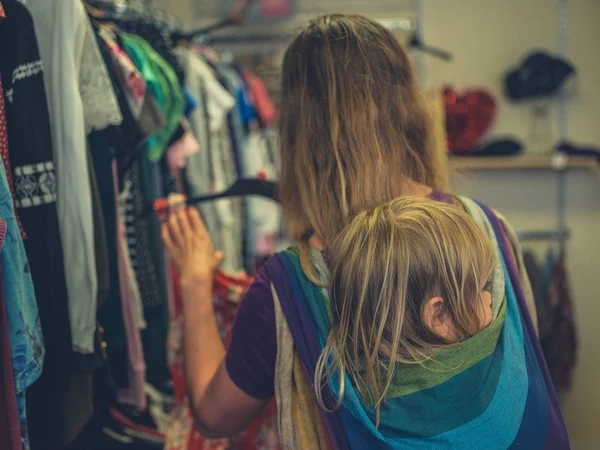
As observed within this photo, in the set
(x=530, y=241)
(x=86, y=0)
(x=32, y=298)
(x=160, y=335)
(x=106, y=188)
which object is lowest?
(x=530, y=241)

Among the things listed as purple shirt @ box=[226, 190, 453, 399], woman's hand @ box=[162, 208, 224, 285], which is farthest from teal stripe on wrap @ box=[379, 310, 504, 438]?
woman's hand @ box=[162, 208, 224, 285]

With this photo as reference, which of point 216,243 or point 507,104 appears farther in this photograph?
point 507,104

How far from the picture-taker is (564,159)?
2.56m

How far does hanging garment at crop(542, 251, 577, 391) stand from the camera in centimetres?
243

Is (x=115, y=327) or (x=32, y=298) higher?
(x=32, y=298)

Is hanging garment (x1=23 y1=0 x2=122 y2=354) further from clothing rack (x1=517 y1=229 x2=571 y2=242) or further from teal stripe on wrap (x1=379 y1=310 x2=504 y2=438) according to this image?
clothing rack (x1=517 y1=229 x2=571 y2=242)

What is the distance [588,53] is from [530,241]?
0.88 metres

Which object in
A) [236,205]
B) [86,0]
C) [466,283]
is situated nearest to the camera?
[466,283]

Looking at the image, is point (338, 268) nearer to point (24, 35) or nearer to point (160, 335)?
point (24, 35)

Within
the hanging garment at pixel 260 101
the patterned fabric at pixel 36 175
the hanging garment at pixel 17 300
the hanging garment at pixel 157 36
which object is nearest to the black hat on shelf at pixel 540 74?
the hanging garment at pixel 260 101

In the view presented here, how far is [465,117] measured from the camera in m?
2.60

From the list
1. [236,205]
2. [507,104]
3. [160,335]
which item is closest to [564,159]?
[507,104]

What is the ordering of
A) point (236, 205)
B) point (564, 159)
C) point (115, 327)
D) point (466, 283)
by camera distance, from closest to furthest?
point (466, 283) < point (115, 327) < point (236, 205) < point (564, 159)

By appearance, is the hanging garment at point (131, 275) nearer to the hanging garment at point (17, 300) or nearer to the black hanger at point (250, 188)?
the black hanger at point (250, 188)
